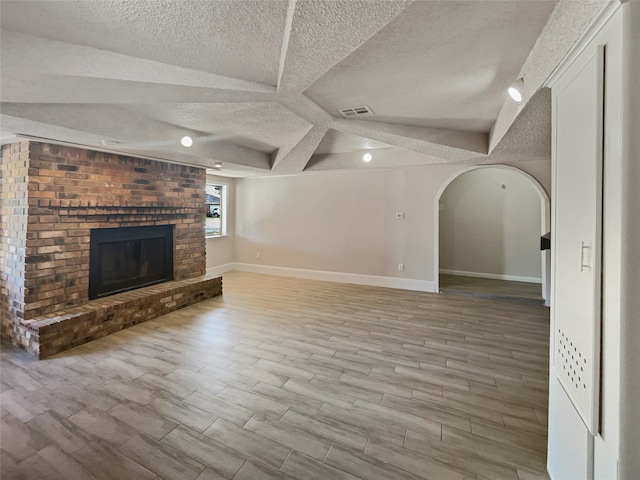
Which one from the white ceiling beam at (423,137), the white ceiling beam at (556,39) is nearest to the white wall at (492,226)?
the white ceiling beam at (423,137)

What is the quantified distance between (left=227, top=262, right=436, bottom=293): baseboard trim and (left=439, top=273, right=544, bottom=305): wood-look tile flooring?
426 millimetres

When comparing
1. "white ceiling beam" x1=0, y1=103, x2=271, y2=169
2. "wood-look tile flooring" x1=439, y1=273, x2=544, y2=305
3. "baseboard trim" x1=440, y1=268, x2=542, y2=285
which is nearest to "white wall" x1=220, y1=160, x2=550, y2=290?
"wood-look tile flooring" x1=439, y1=273, x2=544, y2=305

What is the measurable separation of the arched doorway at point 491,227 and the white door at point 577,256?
4.35 metres

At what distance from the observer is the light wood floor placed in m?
1.62

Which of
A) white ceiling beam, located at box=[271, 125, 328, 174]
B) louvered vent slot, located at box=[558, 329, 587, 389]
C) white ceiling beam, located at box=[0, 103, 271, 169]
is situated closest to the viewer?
louvered vent slot, located at box=[558, 329, 587, 389]

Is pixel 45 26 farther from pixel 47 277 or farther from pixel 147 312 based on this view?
pixel 147 312

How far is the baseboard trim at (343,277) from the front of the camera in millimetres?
5277

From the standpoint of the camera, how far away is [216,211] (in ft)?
22.0

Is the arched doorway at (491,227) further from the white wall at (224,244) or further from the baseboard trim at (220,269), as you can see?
the baseboard trim at (220,269)

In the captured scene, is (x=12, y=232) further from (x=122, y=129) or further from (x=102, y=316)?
(x=122, y=129)

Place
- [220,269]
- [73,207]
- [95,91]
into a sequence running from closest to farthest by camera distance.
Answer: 1. [95,91]
2. [73,207]
3. [220,269]

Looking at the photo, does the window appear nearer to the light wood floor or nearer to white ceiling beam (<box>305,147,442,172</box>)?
white ceiling beam (<box>305,147,442,172</box>)

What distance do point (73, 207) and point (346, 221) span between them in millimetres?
4150

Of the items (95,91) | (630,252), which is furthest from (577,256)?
(95,91)
